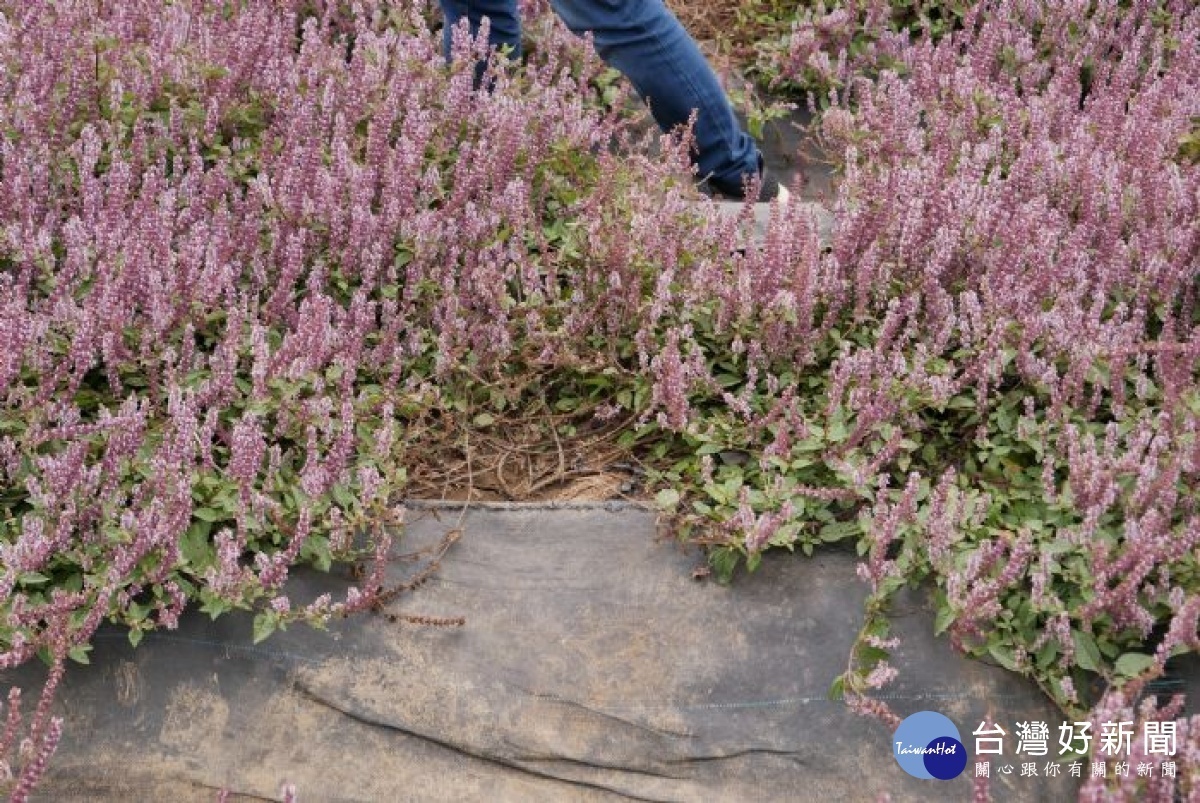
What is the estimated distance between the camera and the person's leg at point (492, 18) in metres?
4.42

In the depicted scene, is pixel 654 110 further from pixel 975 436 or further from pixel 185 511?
pixel 185 511

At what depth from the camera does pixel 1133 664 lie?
8.57 feet

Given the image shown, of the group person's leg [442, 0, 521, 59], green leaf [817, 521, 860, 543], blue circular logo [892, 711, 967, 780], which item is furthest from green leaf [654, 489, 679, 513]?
person's leg [442, 0, 521, 59]

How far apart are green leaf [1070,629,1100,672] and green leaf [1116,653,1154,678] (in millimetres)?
44

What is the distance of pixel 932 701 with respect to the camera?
8.98 ft

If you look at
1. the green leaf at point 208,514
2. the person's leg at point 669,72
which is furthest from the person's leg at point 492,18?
the green leaf at point 208,514

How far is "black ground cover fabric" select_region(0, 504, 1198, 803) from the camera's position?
8.86 ft

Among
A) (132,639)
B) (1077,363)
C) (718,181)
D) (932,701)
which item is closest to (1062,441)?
(1077,363)

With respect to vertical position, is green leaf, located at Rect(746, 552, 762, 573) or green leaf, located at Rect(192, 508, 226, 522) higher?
green leaf, located at Rect(746, 552, 762, 573)

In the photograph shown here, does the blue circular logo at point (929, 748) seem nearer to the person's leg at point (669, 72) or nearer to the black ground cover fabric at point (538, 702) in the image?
the black ground cover fabric at point (538, 702)

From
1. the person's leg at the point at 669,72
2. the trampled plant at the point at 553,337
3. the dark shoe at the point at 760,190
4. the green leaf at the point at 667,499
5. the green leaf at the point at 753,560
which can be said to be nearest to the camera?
the trampled plant at the point at 553,337

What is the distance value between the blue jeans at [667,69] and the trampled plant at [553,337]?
0.28 m

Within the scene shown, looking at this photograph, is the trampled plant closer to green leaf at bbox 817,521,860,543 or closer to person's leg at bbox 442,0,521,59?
green leaf at bbox 817,521,860,543

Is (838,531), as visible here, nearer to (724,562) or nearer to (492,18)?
(724,562)
